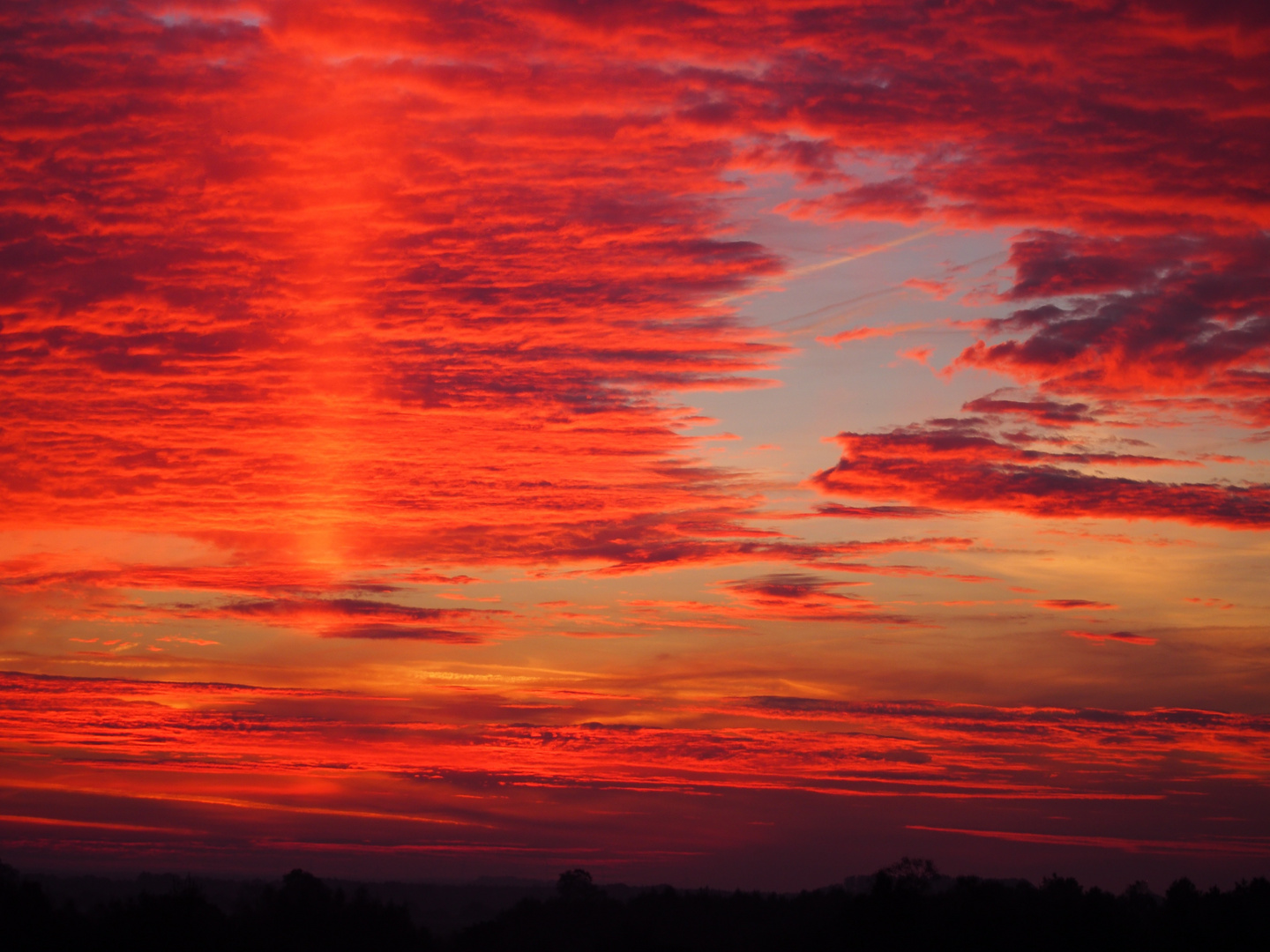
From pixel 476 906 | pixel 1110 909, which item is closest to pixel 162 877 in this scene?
pixel 476 906

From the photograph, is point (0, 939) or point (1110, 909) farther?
point (1110, 909)

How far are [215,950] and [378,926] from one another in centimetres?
1053

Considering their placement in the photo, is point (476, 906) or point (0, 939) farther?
point (476, 906)

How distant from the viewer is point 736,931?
77625 millimetres

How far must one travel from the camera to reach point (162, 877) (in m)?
153

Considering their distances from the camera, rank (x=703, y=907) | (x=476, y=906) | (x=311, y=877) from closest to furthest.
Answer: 1. (x=311, y=877)
2. (x=703, y=907)
3. (x=476, y=906)

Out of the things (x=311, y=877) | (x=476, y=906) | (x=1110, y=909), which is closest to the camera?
(x=1110, y=909)

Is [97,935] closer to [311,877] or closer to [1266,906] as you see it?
[311,877]

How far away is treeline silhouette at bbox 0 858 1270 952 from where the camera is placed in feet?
186

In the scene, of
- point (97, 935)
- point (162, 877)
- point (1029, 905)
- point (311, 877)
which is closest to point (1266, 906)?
point (1029, 905)

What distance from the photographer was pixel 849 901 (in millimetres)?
Result: 66125

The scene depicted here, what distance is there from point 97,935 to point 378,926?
1474 centimetres

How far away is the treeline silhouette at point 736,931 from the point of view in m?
56.7

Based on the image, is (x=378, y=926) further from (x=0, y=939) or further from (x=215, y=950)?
(x=0, y=939)
